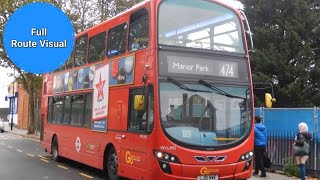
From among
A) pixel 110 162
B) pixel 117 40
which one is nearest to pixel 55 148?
pixel 110 162

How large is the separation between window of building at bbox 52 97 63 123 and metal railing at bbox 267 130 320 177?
7.19 m

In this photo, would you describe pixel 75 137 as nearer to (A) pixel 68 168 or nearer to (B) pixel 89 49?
(A) pixel 68 168

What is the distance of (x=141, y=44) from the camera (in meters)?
10.0

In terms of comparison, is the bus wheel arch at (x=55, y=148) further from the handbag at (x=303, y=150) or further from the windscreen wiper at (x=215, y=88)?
the handbag at (x=303, y=150)

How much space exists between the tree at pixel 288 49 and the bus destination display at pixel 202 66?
10.3 m

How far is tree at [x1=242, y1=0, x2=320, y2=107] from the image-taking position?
20.0 meters

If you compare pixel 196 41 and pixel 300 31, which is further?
pixel 300 31

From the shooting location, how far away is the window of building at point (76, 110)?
44.7 ft

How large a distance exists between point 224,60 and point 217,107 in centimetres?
114

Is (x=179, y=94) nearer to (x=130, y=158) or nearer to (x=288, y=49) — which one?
(x=130, y=158)

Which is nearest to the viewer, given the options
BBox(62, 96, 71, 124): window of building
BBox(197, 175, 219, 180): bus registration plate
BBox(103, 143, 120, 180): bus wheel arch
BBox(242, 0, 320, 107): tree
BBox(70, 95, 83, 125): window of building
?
BBox(197, 175, 219, 180): bus registration plate

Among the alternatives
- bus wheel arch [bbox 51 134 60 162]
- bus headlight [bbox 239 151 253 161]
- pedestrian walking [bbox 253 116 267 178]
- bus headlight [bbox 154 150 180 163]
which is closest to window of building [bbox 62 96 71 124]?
bus wheel arch [bbox 51 134 60 162]

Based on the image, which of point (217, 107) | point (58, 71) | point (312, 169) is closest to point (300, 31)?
point (312, 169)

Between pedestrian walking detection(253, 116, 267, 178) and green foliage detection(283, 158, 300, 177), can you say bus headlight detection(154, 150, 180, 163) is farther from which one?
green foliage detection(283, 158, 300, 177)
